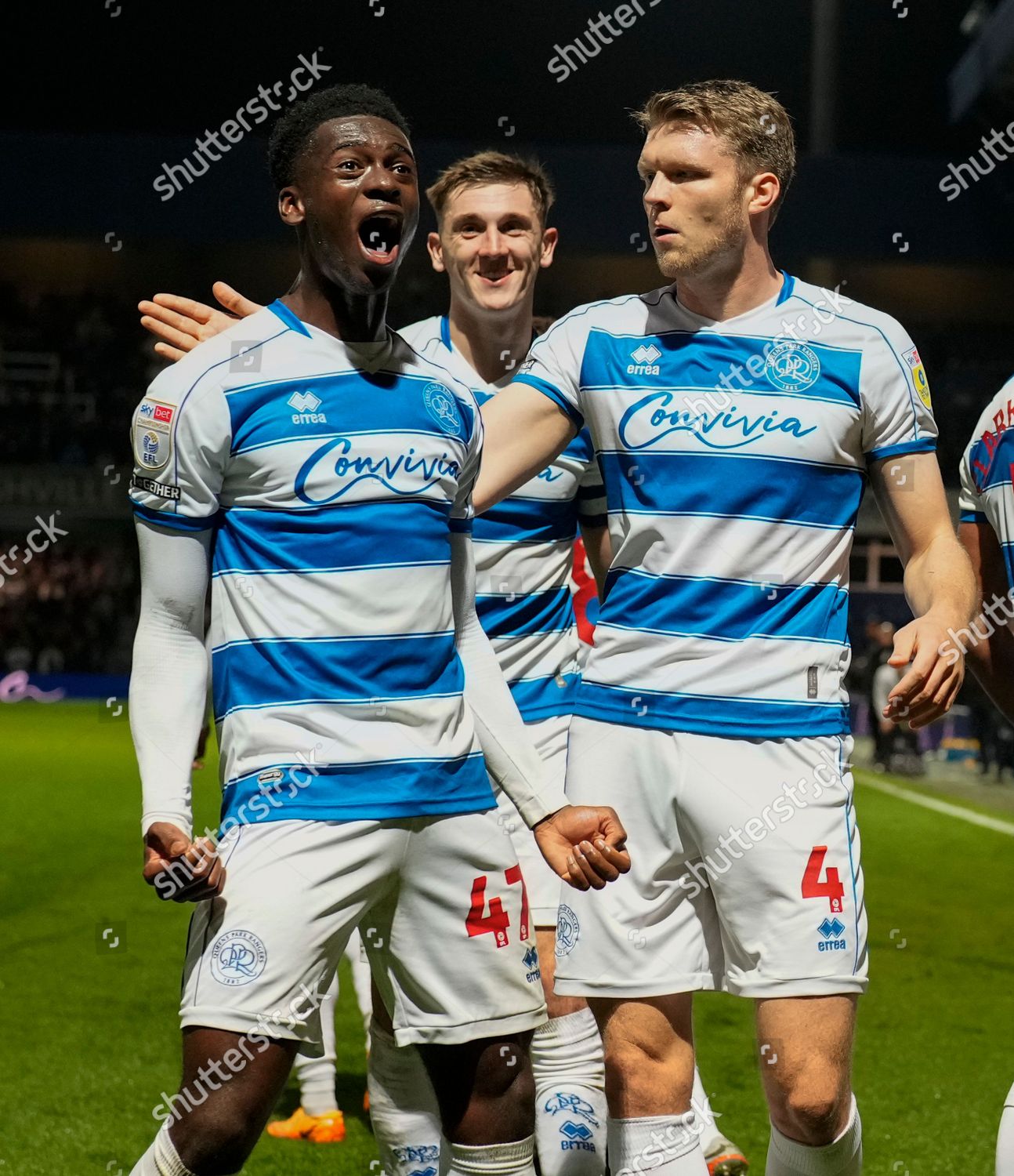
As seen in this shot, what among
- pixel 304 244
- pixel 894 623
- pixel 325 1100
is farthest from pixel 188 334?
pixel 894 623

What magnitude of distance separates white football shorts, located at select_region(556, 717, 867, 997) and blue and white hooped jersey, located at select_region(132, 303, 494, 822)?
445mm

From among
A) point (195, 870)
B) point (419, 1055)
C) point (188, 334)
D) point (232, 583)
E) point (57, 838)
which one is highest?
point (188, 334)

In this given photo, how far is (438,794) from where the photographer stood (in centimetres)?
268

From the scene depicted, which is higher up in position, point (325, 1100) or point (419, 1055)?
point (419, 1055)

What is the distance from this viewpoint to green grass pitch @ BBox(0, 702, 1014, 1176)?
4691 millimetres

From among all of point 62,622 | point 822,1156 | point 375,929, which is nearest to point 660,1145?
point 822,1156

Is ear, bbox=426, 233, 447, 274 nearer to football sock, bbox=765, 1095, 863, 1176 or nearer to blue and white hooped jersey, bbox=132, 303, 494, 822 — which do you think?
blue and white hooped jersey, bbox=132, 303, 494, 822

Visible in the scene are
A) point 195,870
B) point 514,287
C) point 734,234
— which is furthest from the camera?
point 514,287

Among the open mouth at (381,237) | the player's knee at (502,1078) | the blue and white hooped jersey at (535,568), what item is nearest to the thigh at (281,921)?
the player's knee at (502,1078)

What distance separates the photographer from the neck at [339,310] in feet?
9.16

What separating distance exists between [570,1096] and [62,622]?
24.2 meters

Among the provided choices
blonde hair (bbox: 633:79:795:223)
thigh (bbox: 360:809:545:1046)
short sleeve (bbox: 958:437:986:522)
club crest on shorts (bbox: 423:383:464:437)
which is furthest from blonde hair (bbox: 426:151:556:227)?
thigh (bbox: 360:809:545:1046)

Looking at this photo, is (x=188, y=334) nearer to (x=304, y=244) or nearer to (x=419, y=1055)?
(x=304, y=244)

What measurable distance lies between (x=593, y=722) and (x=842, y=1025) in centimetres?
72
